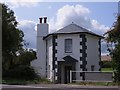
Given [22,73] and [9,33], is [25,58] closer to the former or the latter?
[22,73]

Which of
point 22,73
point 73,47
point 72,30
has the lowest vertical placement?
point 22,73

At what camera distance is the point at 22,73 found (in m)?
41.2

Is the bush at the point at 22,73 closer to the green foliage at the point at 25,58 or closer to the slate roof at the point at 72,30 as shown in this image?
the green foliage at the point at 25,58

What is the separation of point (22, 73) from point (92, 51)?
8.87 m

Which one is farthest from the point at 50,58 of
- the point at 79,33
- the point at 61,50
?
the point at 79,33

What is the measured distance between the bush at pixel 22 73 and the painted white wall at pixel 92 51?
6740 mm

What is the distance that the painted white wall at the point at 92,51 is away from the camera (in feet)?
125

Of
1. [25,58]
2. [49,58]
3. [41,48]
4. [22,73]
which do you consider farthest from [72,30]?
[25,58]

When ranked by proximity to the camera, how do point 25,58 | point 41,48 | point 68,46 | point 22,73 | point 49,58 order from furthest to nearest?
point 25,58 < point 41,48 < point 22,73 < point 49,58 < point 68,46

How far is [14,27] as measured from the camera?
26188 millimetres

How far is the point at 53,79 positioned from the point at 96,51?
684cm

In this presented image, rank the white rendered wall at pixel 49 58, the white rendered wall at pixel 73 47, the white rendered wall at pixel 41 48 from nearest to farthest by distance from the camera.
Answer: the white rendered wall at pixel 73 47 < the white rendered wall at pixel 49 58 < the white rendered wall at pixel 41 48

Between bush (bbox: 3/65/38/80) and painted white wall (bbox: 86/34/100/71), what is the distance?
6740mm

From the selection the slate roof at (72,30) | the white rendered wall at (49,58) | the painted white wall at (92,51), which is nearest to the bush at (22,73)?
the white rendered wall at (49,58)
